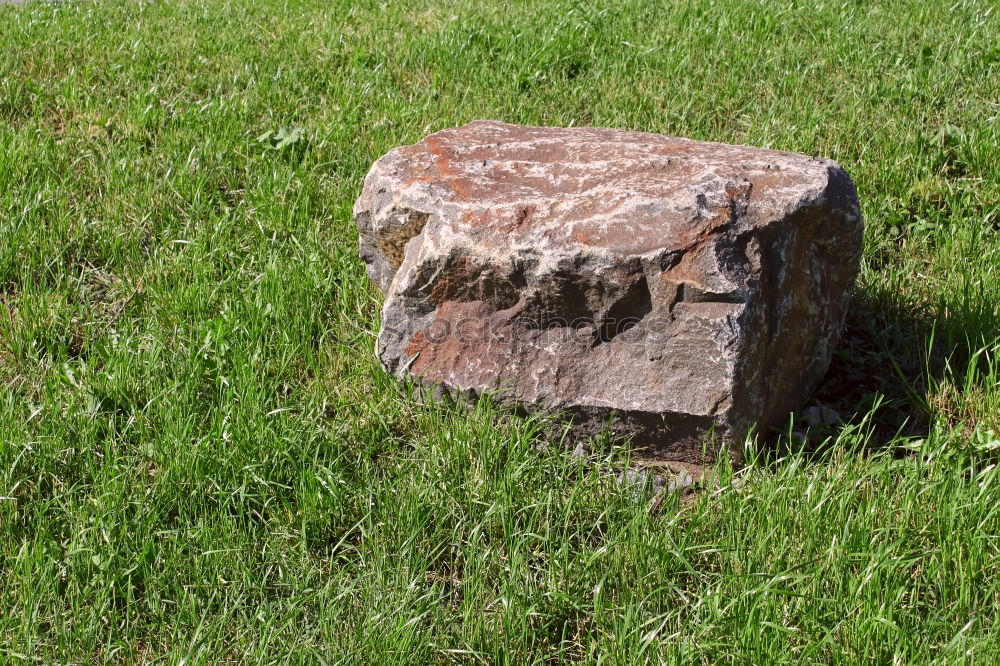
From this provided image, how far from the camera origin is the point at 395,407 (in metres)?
3.34

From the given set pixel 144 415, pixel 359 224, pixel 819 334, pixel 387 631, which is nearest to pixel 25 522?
pixel 144 415

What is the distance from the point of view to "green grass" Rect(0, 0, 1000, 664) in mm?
2623

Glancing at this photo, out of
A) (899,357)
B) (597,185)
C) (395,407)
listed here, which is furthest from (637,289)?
(899,357)

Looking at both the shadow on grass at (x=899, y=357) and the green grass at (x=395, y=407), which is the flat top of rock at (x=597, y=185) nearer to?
the green grass at (x=395, y=407)

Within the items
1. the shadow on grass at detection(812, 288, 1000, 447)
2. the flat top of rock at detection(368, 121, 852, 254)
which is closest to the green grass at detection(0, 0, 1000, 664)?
the shadow on grass at detection(812, 288, 1000, 447)

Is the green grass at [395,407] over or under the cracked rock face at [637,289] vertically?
under

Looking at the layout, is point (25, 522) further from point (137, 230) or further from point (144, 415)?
point (137, 230)

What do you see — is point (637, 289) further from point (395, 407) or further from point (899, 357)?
point (899, 357)

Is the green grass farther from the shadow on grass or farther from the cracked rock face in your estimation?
the cracked rock face

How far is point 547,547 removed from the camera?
2846mm

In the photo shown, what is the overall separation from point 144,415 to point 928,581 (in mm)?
2469

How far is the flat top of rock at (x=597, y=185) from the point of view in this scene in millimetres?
3012

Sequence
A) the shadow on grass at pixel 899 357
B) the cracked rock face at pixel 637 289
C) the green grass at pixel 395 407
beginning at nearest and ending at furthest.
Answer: the green grass at pixel 395 407 → the cracked rock face at pixel 637 289 → the shadow on grass at pixel 899 357

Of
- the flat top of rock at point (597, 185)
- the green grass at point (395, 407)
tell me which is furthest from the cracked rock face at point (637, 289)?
the green grass at point (395, 407)
